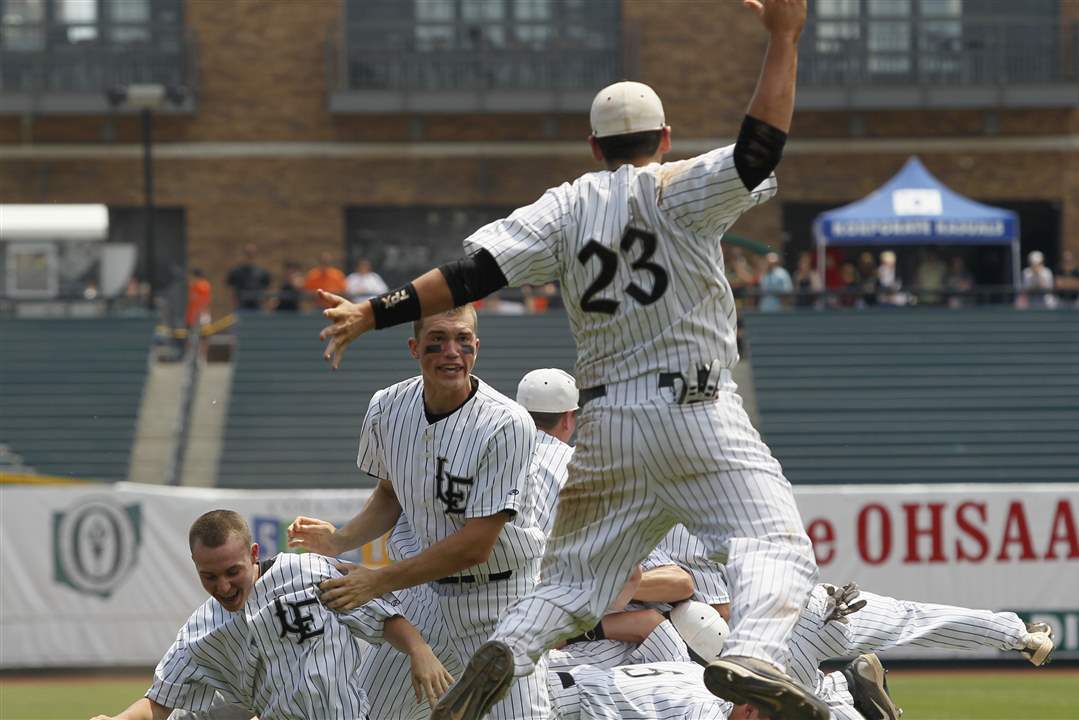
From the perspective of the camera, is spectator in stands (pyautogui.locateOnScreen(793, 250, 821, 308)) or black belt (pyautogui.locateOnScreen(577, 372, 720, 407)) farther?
spectator in stands (pyautogui.locateOnScreen(793, 250, 821, 308))

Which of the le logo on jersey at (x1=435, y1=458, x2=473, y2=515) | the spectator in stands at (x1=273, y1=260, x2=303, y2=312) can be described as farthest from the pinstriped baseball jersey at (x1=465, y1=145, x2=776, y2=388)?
the spectator in stands at (x1=273, y1=260, x2=303, y2=312)

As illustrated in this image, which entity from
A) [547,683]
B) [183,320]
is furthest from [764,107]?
[183,320]

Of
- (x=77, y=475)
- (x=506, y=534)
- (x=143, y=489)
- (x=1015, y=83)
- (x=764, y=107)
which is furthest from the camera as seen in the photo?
(x=1015, y=83)

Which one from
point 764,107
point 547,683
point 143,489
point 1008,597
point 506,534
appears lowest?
point 1008,597

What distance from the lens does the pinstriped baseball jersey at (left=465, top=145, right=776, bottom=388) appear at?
5.36 metres

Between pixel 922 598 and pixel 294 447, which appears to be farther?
pixel 294 447

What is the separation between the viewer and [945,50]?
98.0 ft

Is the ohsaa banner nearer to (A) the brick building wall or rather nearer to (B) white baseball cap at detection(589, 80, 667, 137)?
(B) white baseball cap at detection(589, 80, 667, 137)

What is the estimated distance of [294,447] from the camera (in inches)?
771

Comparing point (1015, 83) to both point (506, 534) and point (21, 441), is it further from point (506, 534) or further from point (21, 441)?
point (506, 534)

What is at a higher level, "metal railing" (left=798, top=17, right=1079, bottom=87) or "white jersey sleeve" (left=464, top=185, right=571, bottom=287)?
"metal railing" (left=798, top=17, right=1079, bottom=87)

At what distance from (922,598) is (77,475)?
31.7 ft

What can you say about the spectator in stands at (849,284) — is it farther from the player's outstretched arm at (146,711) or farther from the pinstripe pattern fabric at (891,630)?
the player's outstretched arm at (146,711)

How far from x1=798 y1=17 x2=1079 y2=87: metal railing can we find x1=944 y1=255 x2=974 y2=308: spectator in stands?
3.78m
